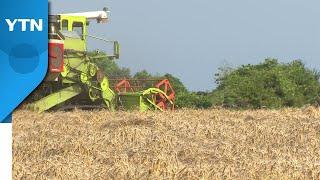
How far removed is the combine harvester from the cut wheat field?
3.56 metres

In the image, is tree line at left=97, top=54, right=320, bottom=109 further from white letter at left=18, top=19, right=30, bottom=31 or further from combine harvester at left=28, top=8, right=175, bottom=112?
white letter at left=18, top=19, right=30, bottom=31

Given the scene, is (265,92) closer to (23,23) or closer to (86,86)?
(86,86)

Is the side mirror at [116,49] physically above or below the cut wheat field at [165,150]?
above

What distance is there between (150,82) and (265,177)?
1385cm

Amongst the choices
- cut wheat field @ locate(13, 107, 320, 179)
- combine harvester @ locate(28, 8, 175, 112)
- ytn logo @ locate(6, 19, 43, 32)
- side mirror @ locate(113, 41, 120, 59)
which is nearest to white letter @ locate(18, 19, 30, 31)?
ytn logo @ locate(6, 19, 43, 32)

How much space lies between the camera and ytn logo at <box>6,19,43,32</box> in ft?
4.00

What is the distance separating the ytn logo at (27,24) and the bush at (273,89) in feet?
74.9

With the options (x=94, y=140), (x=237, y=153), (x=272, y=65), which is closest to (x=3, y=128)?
(x=237, y=153)

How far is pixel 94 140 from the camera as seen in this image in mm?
7801

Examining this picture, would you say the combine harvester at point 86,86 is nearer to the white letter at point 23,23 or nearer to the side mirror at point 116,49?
the side mirror at point 116,49

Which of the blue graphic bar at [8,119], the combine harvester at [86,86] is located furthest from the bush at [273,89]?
the blue graphic bar at [8,119]

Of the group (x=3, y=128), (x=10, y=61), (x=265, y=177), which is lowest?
(x=265, y=177)

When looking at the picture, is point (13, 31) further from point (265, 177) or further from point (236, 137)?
point (236, 137)

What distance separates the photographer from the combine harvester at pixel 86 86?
15.2 metres
